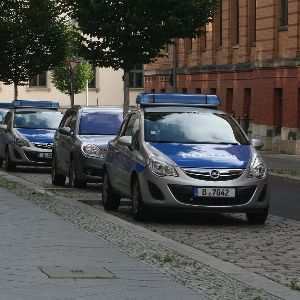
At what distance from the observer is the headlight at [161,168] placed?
14.6 meters

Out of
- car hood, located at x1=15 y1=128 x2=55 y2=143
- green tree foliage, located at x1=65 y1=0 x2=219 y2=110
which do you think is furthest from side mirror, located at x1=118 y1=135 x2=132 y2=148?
green tree foliage, located at x1=65 y1=0 x2=219 y2=110

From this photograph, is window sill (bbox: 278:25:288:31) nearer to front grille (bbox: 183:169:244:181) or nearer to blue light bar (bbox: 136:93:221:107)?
blue light bar (bbox: 136:93:221:107)

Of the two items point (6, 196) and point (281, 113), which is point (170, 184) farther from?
point (281, 113)

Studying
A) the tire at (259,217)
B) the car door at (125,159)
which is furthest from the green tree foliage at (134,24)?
the tire at (259,217)

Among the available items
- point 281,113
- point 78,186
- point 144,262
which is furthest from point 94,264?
point 281,113

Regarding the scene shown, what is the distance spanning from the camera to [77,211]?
51.5 ft

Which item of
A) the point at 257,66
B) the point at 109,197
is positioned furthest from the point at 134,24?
the point at 109,197

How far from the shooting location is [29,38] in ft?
169

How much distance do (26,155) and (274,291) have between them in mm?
18957

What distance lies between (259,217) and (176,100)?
365cm

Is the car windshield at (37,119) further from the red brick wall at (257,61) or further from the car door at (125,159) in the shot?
the car door at (125,159)

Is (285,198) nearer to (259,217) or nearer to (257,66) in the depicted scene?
(259,217)

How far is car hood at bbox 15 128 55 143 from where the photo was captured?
2755cm

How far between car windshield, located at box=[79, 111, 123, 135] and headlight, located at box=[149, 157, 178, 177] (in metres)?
7.51
